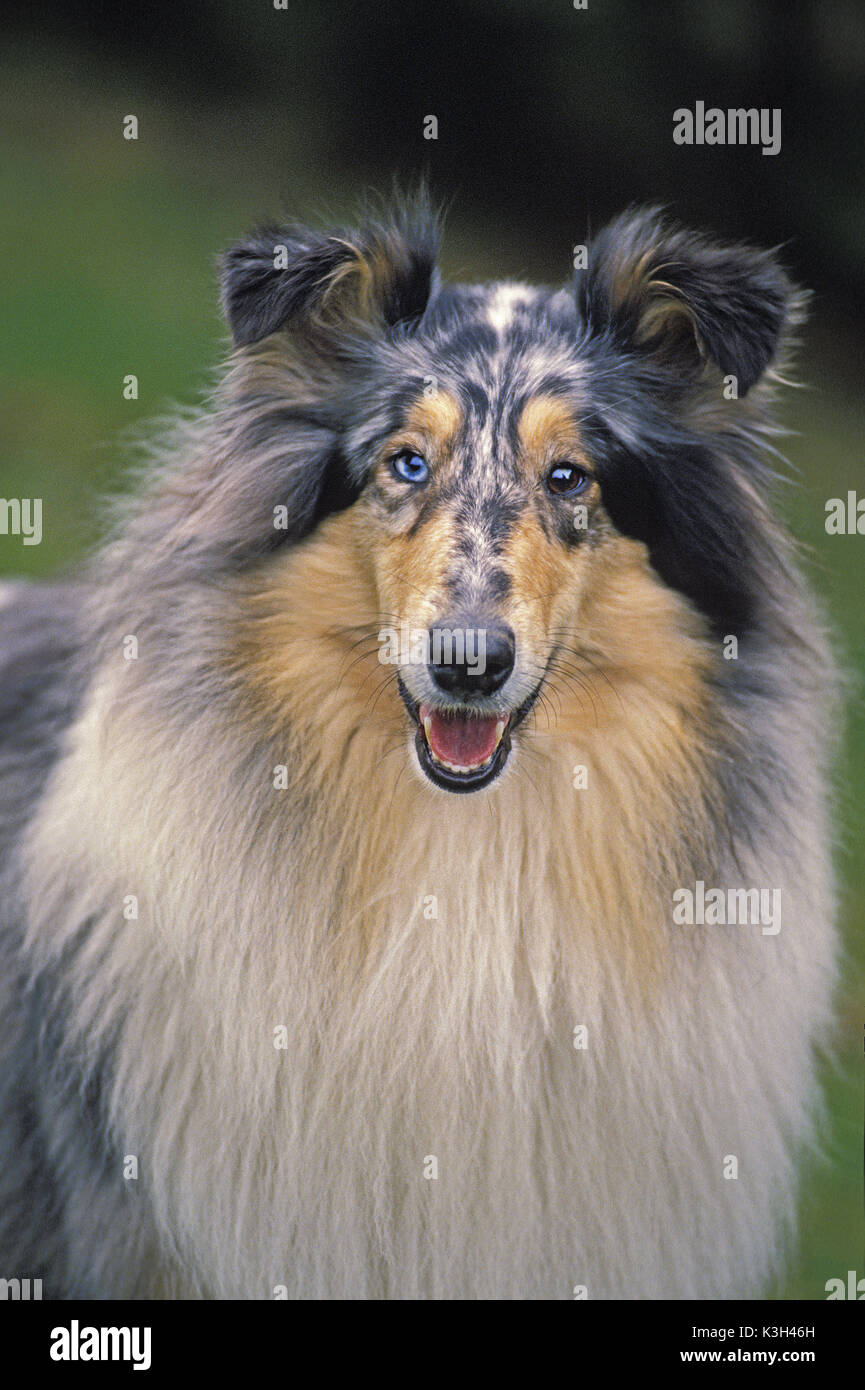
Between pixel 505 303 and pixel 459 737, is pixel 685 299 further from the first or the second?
pixel 459 737

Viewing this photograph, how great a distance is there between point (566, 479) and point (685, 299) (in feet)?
1.46

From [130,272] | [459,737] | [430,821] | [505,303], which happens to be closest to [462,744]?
[459,737]

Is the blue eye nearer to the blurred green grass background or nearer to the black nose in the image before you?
Result: the black nose

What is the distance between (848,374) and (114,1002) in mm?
7167

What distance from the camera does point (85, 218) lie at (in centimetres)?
1024

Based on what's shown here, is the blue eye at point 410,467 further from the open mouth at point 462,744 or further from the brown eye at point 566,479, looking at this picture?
the open mouth at point 462,744

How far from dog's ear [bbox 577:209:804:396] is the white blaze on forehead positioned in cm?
12

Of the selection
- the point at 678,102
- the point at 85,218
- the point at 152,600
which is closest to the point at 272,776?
the point at 152,600

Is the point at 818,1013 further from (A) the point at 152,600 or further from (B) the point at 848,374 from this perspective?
(B) the point at 848,374

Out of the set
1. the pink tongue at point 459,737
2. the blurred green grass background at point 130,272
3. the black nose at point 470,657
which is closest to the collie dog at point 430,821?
the pink tongue at point 459,737

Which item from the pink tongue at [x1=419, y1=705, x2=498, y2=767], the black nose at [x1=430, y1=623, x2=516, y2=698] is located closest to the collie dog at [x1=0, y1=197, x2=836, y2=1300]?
the pink tongue at [x1=419, y1=705, x2=498, y2=767]

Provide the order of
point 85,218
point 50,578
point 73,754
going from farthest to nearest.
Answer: point 85,218
point 50,578
point 73,754

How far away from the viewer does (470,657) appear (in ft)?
8.88

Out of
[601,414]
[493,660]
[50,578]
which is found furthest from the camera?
[50,578]
